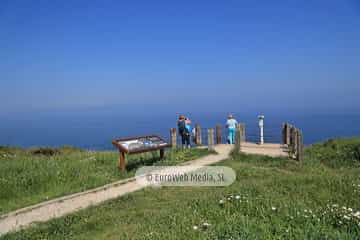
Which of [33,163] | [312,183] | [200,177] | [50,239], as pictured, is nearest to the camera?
[50,239]

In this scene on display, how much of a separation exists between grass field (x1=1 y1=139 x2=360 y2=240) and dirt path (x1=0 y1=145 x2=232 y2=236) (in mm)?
470

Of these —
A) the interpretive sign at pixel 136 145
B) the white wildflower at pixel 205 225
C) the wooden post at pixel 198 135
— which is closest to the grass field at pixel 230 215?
the white wildflower at pixel 205 225

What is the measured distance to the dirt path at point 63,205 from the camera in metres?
6.88

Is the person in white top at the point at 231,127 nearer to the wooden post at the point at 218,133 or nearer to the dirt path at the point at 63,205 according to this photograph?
the wooden post at the point at 218,133

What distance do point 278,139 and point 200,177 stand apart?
10359 mm

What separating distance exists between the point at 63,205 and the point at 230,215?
4423mm

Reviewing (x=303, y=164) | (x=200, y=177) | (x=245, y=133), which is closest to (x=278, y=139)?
(x=245, y=133)

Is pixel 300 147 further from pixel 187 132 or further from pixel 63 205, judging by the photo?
pixel 63 205

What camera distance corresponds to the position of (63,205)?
796 centimetres

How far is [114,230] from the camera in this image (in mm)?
5828

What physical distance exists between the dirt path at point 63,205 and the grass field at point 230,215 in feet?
1.54

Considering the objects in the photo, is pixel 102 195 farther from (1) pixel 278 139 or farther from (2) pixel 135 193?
(1) pixel 278 139

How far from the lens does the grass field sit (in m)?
4.84

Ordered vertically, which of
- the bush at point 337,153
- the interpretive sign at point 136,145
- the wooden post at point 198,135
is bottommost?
the bush at point 337,153
